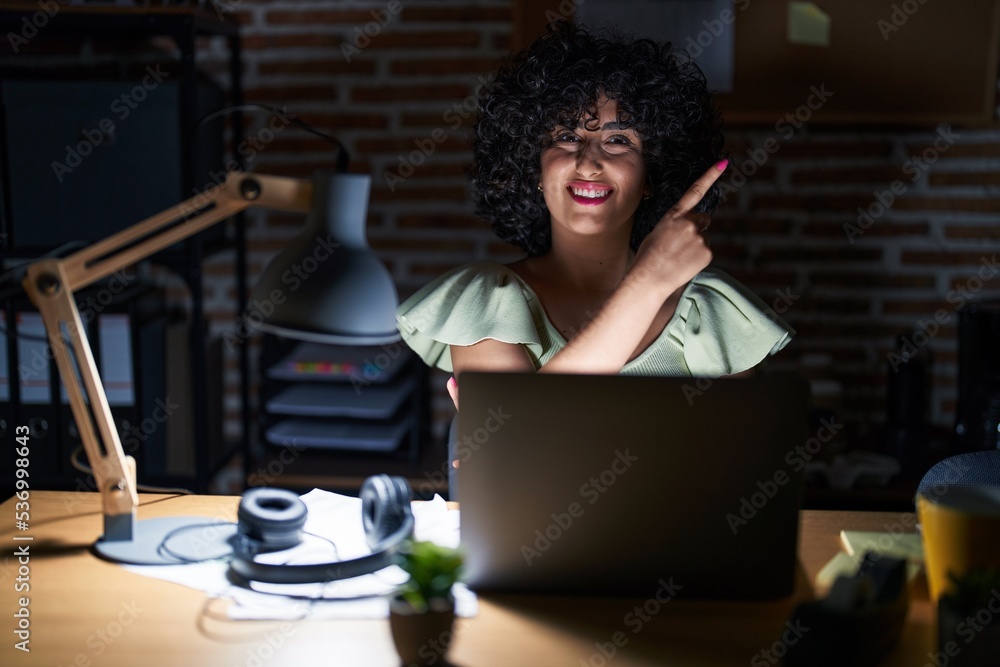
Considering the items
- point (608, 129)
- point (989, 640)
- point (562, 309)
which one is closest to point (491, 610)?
point (989, 640)

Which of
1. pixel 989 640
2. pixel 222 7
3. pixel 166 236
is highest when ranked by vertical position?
pixel 222 7

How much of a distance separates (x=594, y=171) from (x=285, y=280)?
67 cm

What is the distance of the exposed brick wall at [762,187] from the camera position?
8.12 feet

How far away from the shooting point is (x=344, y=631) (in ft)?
3.19

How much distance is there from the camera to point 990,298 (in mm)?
2459

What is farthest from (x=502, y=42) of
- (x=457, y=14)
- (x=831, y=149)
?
(x=831, y=149)

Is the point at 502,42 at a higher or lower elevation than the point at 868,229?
higher

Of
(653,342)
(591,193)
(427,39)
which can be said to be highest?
(427,39)

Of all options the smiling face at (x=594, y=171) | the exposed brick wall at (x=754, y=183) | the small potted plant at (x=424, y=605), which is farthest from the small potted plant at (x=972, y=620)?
the exposed brick wall at (x=754, y=183)

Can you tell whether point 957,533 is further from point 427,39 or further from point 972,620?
point 427,39

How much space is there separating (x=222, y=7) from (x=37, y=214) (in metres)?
0.74

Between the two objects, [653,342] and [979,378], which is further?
[979,378]

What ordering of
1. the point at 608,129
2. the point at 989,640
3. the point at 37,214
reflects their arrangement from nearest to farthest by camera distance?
1. the point at 989,640
2. the point at 608,129
3. the point at 37,214

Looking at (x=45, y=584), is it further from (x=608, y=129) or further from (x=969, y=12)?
(x=969, y=12)
